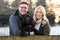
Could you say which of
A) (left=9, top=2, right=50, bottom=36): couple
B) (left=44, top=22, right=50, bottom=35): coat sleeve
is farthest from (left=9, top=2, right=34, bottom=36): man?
(left=44, top=22, right=50, bottom=35): coat sleeve

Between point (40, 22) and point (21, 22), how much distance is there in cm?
38

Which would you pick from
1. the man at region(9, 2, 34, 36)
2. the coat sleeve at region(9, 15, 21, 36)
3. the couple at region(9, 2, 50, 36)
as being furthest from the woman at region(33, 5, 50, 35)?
the coat sleeve at region(9, 15, 21, 36)

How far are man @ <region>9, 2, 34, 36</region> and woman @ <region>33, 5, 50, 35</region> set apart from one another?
10 cm

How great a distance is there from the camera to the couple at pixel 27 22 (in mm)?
5453

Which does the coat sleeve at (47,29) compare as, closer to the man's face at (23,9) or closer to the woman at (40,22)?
the woman at (40,22)

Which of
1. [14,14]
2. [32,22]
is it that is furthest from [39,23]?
[14,14]

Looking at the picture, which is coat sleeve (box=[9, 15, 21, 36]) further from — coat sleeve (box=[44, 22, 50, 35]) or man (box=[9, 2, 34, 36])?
coat sleeve (box=[44, 22, 50, 35])

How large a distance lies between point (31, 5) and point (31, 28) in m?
0.46

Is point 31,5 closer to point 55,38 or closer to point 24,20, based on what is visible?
point 24,20

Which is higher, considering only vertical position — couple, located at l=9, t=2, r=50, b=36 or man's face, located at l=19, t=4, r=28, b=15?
Result: man's face, located at l=19, t=4, r=28, b=15

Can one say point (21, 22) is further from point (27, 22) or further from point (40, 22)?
point (40, 22)

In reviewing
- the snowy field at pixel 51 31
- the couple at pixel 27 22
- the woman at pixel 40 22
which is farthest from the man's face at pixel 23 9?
the snowy field at pixel 51 31

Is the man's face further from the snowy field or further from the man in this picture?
the snowy field

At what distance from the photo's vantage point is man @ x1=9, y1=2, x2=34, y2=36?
5.45 m
